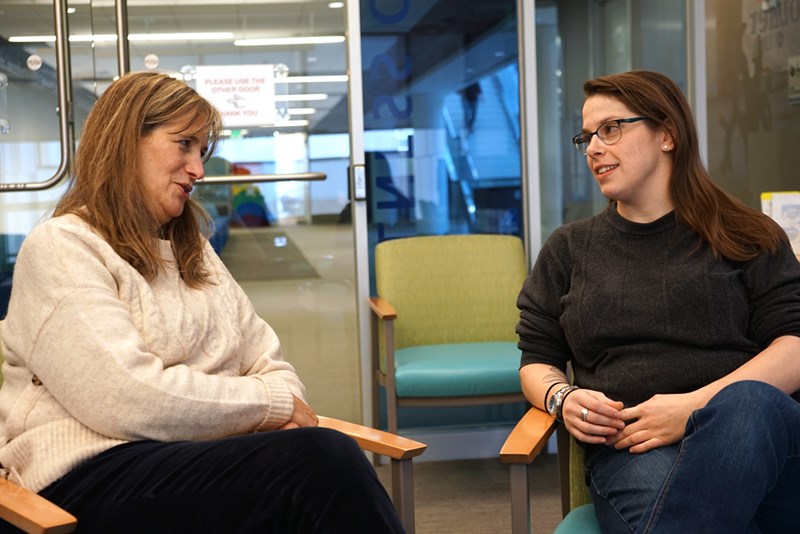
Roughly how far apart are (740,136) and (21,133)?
3.09 m

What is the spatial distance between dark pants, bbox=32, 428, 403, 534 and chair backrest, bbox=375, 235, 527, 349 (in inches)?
87.4

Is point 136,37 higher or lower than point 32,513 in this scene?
higher

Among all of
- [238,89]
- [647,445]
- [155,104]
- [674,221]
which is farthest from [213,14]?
[647,445]

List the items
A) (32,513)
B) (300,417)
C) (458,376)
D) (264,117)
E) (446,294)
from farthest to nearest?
(264,117) → (446,294) → (458,376) → (300,417) → (32,513)

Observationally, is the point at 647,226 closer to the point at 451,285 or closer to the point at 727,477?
the point at 727,477

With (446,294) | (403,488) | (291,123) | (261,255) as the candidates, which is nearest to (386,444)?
(403,488)

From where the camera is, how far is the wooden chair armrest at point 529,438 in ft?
5.80

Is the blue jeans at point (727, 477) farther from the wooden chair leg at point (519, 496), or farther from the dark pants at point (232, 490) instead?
the dark pants at point (232, 490)

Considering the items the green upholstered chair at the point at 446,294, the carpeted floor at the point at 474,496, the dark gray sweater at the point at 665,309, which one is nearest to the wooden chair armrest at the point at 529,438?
the dark gray sweater at the point at 665,309

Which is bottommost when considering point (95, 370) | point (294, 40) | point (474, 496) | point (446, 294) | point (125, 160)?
point (474, 496)

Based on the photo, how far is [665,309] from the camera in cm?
206

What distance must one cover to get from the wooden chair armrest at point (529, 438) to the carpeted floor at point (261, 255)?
218 centimetres

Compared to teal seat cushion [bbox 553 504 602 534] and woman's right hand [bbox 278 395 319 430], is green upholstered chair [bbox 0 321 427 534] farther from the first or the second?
teal seat cushion [bbox 553 504 602 534]

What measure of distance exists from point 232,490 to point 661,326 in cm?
96
